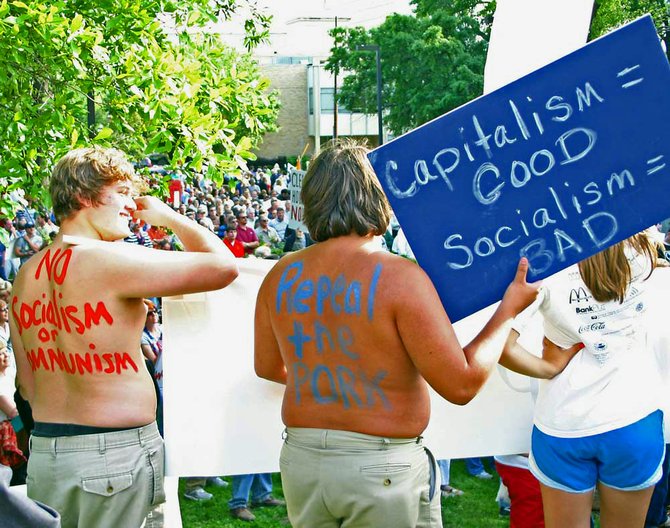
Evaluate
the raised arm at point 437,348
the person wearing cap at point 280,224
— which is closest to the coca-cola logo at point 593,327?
the raised arm at point 437,348

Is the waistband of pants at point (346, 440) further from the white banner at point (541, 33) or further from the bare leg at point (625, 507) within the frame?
the white banner at point (541, 33)

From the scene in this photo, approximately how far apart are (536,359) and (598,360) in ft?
0.75

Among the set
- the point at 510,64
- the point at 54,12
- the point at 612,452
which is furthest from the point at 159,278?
the point at 54,12

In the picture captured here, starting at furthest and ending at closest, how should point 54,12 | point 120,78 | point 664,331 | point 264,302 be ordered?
point 120,78
point 54,12
point 664,331
point 264,302

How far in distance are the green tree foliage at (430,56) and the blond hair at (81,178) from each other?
36.1 meters

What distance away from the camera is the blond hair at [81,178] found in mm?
2912

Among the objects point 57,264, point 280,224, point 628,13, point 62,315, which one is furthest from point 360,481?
point 628,13

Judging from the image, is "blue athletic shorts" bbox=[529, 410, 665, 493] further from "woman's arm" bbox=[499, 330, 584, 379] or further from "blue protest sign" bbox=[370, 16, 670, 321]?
"blue protest sign" bbox=[370, 16, 670, 321]

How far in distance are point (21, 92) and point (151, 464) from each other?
3108 mm

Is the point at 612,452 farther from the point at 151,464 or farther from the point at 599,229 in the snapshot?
the point at 151,464

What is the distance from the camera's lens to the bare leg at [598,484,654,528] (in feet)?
10.2

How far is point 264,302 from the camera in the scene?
2.68m

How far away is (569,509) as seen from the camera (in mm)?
3123

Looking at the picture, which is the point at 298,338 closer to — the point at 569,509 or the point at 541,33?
the point at 569,509
